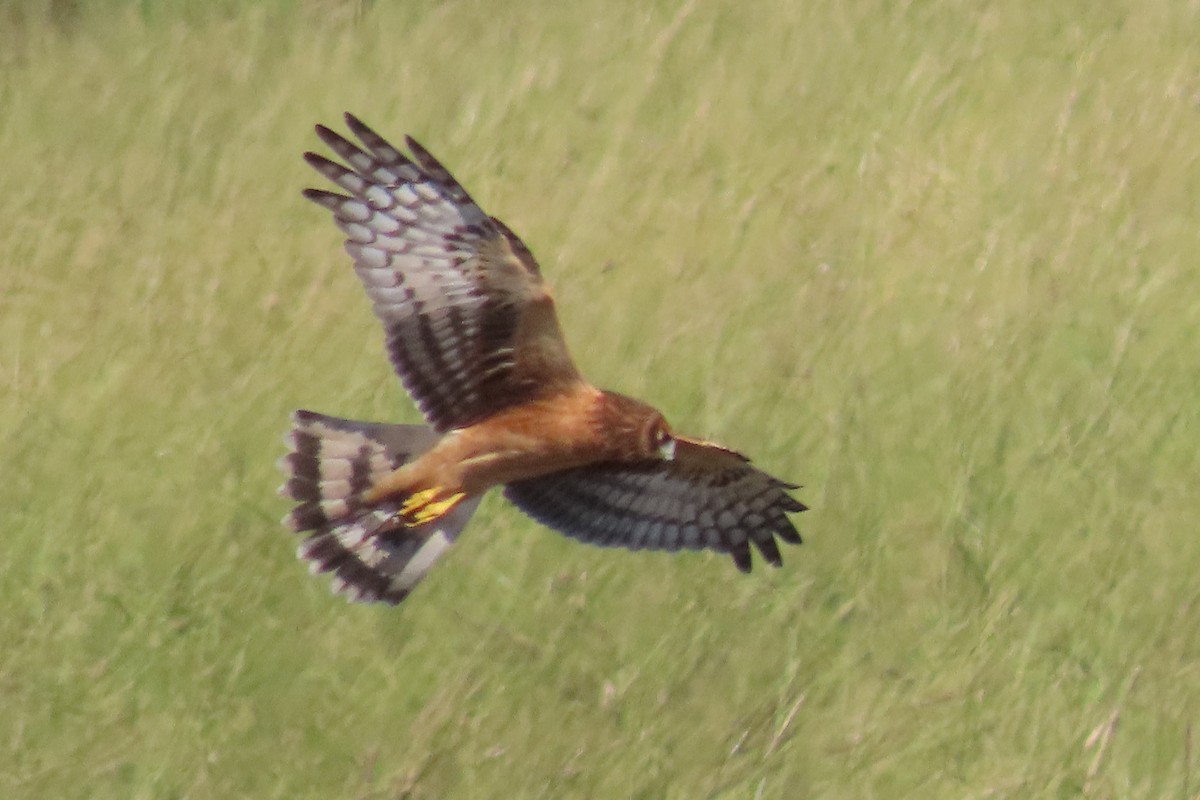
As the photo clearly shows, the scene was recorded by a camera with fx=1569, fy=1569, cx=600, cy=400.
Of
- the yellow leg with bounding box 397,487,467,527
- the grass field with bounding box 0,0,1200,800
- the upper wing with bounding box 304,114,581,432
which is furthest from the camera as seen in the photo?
the grass field with bounding box 0,0,1200,800

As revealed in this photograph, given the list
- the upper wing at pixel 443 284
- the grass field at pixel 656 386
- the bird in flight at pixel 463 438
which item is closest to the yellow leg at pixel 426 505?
the bird in flight at pixel 463 438

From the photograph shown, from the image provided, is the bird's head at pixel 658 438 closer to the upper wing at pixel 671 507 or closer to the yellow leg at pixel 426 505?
the upper wing at pixel 671 507

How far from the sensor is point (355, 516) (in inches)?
170

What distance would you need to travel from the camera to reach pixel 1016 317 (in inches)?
195

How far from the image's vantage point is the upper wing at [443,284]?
376 cm

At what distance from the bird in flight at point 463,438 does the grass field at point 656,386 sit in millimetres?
211

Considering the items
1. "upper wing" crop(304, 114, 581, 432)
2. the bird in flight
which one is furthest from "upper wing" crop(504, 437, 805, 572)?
"upper wing" crop(304, 114, 581, 432)

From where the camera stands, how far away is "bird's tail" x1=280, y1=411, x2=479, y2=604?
169 inches

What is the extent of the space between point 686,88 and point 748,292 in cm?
90

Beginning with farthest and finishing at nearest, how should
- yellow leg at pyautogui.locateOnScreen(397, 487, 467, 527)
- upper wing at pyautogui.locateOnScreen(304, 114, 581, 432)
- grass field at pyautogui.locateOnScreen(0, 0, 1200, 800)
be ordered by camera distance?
grass field at pyautogui.locateOnScreen(0, 0, 1200, 800), yellow leg at pyautogui.locateOnScreen(397, 487, 467, 527), upper wing at pyautogui.locateOnScreen(304, 114, 581, 432)

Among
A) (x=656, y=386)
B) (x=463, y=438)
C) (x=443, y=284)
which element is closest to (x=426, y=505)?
(x=463, y=438)

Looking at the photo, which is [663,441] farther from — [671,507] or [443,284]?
[443,284]

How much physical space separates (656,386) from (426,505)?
3.00ft

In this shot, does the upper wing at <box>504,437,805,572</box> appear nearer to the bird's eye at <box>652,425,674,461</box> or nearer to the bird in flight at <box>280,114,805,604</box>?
the bird in flight at <box>280,114,805,604</box>
